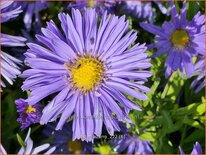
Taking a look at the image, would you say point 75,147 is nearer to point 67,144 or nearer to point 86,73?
point 67,144

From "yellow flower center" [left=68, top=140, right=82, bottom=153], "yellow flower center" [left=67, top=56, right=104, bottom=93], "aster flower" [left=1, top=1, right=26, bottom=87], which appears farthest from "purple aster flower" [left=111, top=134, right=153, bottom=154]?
"aster flower" [left=1, top=1, right=26, bottom=87]

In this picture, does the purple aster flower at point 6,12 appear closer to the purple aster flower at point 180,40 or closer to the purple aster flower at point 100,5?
the purple aster flower at point 100,5

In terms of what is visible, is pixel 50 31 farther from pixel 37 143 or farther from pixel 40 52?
pixel 37 143

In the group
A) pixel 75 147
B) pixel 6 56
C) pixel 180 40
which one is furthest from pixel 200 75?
pixel 6 56

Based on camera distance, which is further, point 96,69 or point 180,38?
point 180,38

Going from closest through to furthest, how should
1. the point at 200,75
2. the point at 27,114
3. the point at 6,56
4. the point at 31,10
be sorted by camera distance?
the point at 27,114 < the point at 6,56 < the point at 200,75 < the point at 31,10

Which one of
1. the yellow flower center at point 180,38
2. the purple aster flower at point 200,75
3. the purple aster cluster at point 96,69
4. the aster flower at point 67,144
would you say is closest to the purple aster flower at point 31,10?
the purple aster cluster at point 96,69

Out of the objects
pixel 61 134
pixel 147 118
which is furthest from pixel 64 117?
pixel 61 134
